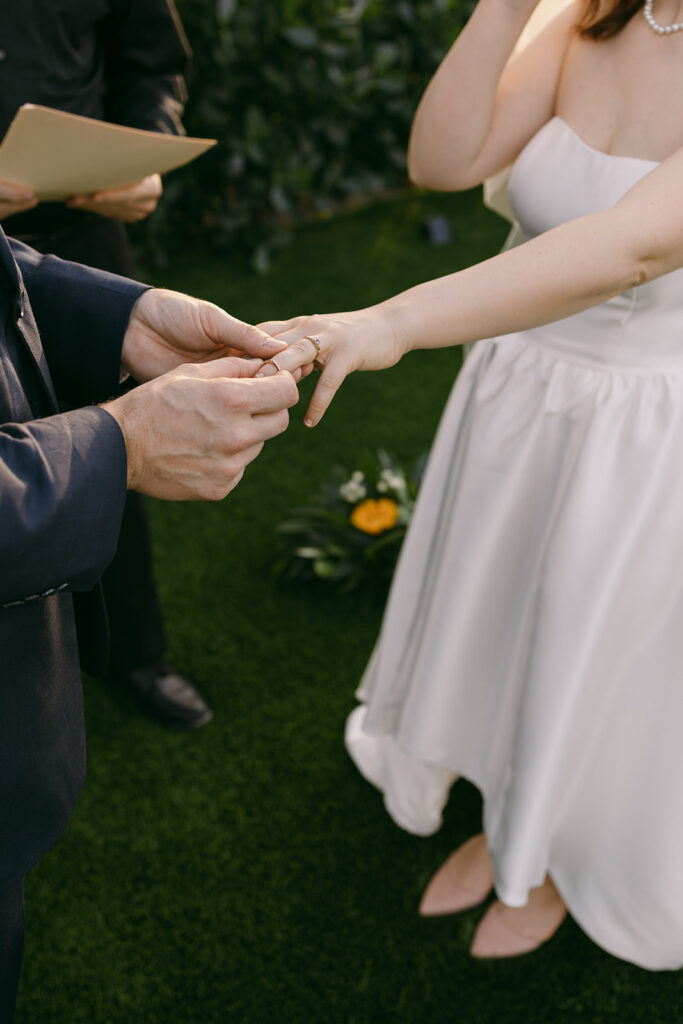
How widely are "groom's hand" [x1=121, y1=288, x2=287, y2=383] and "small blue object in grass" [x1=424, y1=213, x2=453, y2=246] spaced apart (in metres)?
3.77

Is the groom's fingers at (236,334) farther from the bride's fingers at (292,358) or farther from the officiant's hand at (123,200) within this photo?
the officiant's hand at (123,200)

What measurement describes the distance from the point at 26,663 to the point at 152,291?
55 cm

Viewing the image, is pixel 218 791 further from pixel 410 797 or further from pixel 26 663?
pixel 26 663

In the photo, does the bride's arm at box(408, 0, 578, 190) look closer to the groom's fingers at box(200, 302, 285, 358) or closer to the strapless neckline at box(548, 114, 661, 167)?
the strapless neckline at box(548, 114, 661, 167)

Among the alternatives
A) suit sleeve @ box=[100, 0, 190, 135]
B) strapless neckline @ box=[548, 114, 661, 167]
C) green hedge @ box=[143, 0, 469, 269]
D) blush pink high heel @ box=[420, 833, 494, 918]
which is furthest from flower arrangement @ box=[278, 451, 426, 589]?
green hedge @ box=[143, 0, 469, 269]

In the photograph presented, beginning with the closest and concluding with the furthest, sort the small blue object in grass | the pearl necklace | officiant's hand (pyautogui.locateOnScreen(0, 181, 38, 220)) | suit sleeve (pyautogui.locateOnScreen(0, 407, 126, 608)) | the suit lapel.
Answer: suit sleeve (pyautogui.locateOnScreen(0, 407, 126, 608)), the suit lapel, the pearl necklace, officiant's hand (pyautogui.locateOnScreen(0, 181, 38, 220)), the small blue object in grass

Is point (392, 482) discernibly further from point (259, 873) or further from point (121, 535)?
point (259, 873)

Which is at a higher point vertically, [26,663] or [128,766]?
[26,663]

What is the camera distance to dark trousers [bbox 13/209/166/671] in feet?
5.93

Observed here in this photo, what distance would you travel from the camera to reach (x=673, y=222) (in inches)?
43.6

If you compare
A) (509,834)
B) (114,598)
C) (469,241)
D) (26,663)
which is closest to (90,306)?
(26,663)

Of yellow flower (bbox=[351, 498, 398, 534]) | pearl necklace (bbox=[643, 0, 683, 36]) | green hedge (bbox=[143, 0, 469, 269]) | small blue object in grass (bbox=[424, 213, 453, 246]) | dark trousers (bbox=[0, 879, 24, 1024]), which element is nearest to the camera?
dark trousers (bbox=[0, 879, 24, 1024])

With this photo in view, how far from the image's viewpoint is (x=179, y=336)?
47.3 inches

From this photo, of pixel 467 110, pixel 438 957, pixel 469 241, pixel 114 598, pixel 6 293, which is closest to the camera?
pixel 6 293
